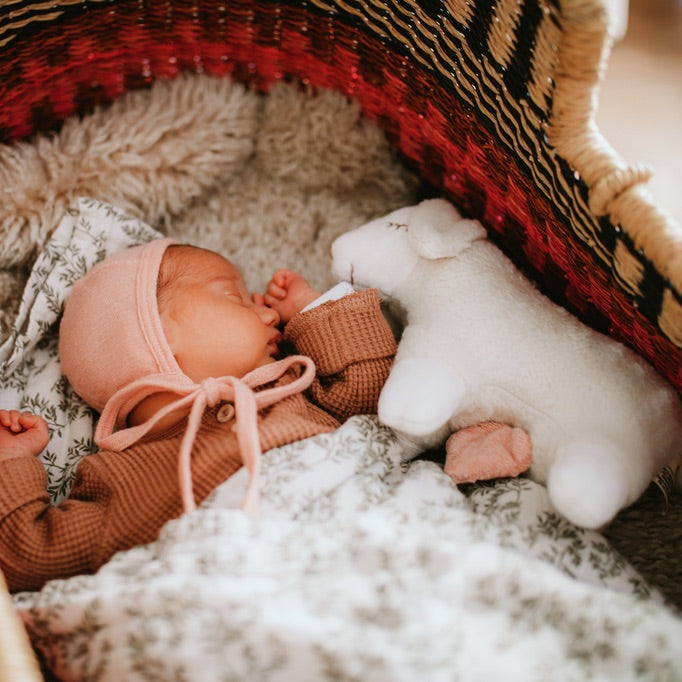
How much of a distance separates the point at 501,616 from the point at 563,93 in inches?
20.4

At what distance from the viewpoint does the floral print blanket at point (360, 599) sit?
2.19 ft

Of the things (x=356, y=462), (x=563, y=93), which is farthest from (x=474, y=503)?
(x=563, y=93)

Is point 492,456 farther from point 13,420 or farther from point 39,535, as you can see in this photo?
point 13,420

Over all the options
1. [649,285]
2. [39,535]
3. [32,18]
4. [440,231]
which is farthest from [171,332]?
[649,285]

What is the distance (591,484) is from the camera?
758mm

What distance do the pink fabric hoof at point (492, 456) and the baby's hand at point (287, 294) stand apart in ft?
1.22

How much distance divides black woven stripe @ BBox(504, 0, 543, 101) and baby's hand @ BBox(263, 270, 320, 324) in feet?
1.55

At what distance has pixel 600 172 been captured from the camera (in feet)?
2.17

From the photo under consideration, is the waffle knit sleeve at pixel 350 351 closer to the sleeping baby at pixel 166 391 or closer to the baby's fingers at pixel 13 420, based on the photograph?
the sleeping baby at pixel 166 391

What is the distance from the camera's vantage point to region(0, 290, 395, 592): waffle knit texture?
0.85 metres

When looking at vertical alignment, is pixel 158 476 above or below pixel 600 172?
below

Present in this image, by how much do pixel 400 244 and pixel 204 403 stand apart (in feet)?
1.20

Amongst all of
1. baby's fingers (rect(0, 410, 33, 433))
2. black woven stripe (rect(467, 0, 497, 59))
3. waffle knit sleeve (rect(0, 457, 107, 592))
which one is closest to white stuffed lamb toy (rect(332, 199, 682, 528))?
black woven stripe (rect(467, 0, 497, 59))

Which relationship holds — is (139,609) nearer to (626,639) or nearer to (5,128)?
(626,639)
